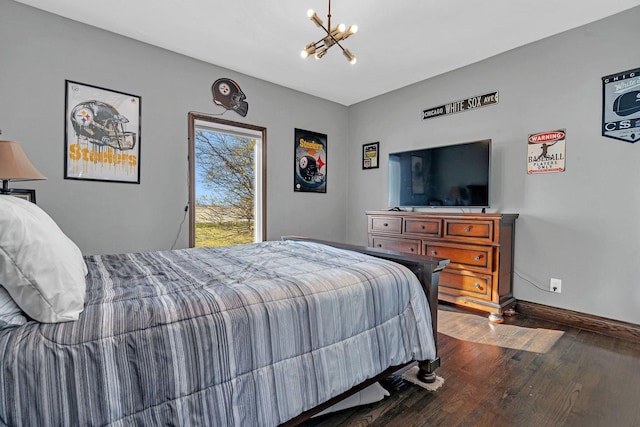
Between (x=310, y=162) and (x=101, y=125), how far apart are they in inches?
95.1

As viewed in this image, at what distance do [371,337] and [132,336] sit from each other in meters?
0.98

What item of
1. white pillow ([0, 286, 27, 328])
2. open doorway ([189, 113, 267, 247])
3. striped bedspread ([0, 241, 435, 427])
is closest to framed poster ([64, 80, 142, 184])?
open doorway ([189, 113, 267, 247])

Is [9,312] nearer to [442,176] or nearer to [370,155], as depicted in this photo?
[442,176]

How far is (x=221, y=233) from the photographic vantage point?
3.58 meters

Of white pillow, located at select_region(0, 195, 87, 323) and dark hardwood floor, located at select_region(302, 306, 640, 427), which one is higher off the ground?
white pillow, located at select_region(0, 195, 87, 323)

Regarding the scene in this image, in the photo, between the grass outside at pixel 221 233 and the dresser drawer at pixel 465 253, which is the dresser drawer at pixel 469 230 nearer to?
the dresser drawer at pixel 465 253

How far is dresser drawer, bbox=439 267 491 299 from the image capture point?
277 cm

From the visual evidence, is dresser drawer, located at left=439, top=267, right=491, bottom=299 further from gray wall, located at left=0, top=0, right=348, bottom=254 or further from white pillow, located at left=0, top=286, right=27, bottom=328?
white pillow, located at left=0, top=286, right=27, bottom=328

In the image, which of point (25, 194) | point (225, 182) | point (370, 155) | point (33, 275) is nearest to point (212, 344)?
point (33, 275)

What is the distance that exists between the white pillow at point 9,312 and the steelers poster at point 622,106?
372 cm

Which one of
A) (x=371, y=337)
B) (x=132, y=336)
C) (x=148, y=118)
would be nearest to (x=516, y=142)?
(x=371, y=337)

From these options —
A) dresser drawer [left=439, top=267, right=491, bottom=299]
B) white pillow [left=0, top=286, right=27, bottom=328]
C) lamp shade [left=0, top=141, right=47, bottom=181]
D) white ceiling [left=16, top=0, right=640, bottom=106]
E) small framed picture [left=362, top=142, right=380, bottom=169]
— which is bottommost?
dresser drawer [left=439, top=267, right=491, bottom=299]

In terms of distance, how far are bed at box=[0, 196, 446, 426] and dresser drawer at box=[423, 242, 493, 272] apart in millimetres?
1511

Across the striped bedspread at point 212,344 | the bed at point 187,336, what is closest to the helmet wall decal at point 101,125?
the striped bedspread at point 212,344
